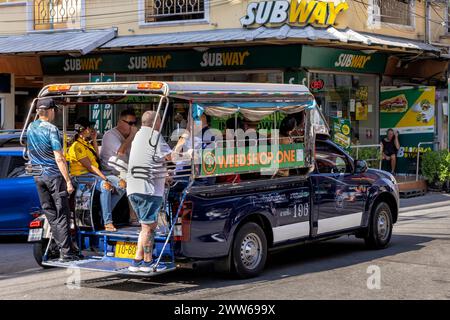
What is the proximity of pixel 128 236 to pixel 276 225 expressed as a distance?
1.86 metres

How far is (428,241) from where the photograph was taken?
12.6m

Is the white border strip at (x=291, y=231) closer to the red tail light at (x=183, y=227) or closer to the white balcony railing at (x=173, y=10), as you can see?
the red tail light at (x=183, y=227)

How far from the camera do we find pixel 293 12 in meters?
19.1

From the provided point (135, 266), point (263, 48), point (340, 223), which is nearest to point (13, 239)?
point (135, 266)

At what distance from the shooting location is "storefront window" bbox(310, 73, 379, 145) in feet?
69.6

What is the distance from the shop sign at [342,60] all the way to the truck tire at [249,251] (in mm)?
10524

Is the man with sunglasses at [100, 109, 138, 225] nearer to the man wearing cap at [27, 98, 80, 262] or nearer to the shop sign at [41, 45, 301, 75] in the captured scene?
the man wearing cap at [27, 98, 80, 262]

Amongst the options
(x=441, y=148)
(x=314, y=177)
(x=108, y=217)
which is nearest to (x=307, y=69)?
(x=441, y=148)

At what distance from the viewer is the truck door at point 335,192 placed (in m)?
10.7

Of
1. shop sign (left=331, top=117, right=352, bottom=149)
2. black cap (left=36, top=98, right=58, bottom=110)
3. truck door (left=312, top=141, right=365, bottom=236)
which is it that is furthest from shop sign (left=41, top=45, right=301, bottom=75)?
black cap (left=36, top=98, right=58, bottom=110)

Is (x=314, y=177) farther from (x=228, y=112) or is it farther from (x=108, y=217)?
(x=108, y=217)

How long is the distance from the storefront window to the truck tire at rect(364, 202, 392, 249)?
29.7 ft

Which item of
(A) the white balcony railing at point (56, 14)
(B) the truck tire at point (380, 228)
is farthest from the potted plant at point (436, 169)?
(A) the white balcony railing at point (56, 14)

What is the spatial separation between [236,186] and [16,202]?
15.6ft
